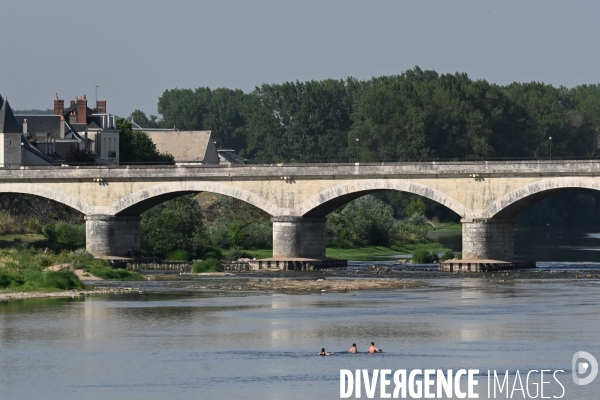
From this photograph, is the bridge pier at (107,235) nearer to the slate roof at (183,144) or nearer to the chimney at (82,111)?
the chimney at (82,111)

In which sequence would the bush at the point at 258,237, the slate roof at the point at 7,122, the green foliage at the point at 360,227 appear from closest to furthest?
the bush at the point at 258,237
the slate roof at the point at 7,122
the green foliage at the point at 360,227

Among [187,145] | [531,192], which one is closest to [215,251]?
[531,192]

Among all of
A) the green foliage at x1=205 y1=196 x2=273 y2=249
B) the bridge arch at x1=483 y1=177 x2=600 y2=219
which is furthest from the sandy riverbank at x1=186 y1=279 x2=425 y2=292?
the green foliage at x1=205 y1=196 x2=273 y2=249

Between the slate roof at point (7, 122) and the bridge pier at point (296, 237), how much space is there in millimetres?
26229

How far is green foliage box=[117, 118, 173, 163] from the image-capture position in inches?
4769

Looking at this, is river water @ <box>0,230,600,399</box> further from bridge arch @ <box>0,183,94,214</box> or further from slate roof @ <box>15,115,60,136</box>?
slate roof @ <box>15,115,60,136</box>

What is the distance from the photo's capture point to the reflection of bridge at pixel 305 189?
74688 mm

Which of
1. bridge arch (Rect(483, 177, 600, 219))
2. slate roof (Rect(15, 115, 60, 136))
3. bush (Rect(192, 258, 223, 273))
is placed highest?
slate roof (Rect(15, 115, 60, 136))

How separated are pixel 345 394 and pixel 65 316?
19460mm

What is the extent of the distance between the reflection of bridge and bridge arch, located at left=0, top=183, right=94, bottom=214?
0.07 metres

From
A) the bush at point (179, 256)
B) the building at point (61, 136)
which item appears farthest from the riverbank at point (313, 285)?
the building at point (61, 136)

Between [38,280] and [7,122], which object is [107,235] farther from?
[38,280]

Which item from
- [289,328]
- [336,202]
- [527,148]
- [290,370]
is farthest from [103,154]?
[290,370]

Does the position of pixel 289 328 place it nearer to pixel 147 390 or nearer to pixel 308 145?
pixel 147 390
